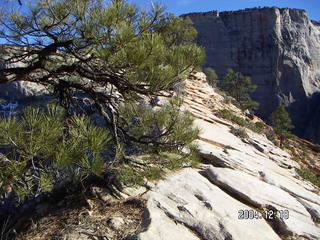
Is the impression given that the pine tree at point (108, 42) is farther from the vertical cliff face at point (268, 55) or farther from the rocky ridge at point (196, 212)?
the vertical cliff face at point (268, 55)

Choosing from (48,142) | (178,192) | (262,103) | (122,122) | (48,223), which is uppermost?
(48,142)

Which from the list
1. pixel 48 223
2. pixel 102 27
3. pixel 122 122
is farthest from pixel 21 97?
pixel 102 27

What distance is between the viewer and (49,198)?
4.31m

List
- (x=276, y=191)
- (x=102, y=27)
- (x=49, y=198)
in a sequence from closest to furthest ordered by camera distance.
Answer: (x=102, y=27), (x=49, y=198), (x=276, y=191)

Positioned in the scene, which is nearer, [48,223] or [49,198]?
[48,223]

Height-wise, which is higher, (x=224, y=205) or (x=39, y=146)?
(x=39, y=146)

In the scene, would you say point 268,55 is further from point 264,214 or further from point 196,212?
point 196,212

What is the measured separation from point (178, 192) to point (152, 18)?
A: 2340 mm

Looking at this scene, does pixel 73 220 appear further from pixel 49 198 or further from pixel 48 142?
pixel 48 142

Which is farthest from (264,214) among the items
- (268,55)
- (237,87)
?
(268,55)

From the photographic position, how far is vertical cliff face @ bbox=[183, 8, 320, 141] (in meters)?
43.2

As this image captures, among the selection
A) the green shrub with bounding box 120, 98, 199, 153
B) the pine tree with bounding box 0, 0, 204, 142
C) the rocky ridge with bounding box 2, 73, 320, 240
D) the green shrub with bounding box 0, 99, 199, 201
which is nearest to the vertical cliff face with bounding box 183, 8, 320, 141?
the rocky ridge with bounding box 2, 73, 320, 240

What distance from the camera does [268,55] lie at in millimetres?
44469

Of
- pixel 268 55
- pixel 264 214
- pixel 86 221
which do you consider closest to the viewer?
pixel 86 221
